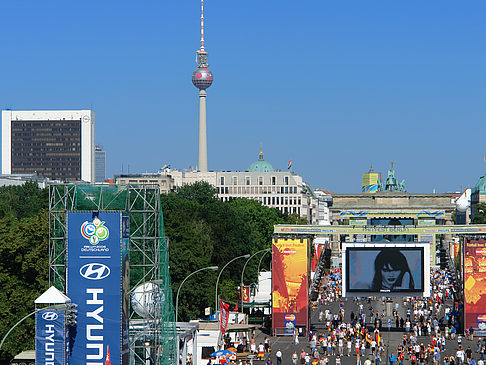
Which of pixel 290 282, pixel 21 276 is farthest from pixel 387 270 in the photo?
pixel 21 276

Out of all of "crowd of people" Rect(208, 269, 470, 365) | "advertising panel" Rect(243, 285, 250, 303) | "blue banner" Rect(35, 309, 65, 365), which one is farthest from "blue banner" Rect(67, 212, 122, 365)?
"advertising panel" Rect(243, 285, 250, 303)

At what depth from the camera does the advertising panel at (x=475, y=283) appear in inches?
3287

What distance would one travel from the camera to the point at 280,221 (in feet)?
621

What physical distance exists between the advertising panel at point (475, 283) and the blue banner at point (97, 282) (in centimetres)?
4378

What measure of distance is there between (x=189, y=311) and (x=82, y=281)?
141 ft

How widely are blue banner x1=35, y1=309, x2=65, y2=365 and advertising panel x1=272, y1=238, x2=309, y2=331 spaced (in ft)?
143

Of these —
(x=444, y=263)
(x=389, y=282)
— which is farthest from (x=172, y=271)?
(x=444, y=263)

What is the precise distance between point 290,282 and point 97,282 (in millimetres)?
41701

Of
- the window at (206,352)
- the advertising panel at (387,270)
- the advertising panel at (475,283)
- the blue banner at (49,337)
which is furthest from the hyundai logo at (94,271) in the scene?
the advertising panel at (475,283)

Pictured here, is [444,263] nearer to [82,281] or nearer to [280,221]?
[280,221]

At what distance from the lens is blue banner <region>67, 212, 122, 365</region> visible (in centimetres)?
4506

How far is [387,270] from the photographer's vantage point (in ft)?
279

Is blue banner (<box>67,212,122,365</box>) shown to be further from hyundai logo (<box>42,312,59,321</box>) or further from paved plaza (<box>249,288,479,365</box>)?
paved plaza (<box>249,288,479,365</box>)

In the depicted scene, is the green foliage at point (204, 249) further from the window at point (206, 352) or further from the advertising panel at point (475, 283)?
the advertising panel at point (475, 283)
